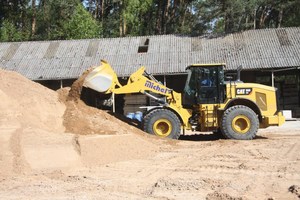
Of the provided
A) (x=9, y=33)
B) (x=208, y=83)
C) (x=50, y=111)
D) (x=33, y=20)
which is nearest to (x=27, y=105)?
(x=50, y=111)

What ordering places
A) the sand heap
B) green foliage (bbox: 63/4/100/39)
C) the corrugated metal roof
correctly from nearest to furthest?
the sand heap → the corrugated metal roof → green foliage (bbox: 63/4/100/39)

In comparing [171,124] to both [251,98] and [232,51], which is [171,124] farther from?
[232,51]

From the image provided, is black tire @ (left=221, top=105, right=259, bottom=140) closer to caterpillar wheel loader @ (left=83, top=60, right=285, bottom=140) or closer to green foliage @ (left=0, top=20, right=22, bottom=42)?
caterpillar wheel loader @ (left=83, top=60, right=285, bottom=140)

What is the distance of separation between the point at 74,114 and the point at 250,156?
203 inches

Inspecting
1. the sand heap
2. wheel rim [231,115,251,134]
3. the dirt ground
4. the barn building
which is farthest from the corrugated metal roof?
the dirt ground

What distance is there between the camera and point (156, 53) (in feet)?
88.4

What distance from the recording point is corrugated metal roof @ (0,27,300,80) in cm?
2509

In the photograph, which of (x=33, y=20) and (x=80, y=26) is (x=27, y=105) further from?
(x=33, y=20)

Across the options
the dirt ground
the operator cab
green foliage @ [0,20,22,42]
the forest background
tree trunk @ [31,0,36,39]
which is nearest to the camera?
the dirt ground

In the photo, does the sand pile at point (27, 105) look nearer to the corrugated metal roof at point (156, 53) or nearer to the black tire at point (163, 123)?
the black tire at point (163, 123)

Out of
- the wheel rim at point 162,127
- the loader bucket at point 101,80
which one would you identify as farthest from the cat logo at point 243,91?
the loader bucket at point 101,80

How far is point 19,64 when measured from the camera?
88.6ft

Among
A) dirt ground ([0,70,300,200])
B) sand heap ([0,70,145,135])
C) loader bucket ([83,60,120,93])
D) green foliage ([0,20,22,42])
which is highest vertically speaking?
green foliage ([0,20,22,42])

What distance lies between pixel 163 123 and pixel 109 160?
160 inches
